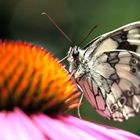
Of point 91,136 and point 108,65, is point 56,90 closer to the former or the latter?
point 91,136

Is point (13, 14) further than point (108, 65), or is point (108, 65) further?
point (13, 14)

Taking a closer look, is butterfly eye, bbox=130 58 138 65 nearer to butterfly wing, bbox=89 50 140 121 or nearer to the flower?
butterfly wing, bbox=89 50 140 121

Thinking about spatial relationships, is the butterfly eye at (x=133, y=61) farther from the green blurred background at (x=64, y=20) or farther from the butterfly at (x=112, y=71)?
the green blurred background at (x=64, y=20)

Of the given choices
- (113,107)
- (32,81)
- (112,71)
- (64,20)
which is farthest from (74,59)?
(64,20)

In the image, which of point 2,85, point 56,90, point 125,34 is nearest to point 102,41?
point 125,34

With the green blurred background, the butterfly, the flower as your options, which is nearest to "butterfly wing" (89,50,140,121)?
the butterfly

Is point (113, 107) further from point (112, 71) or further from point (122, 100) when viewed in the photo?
point (112, 71)
